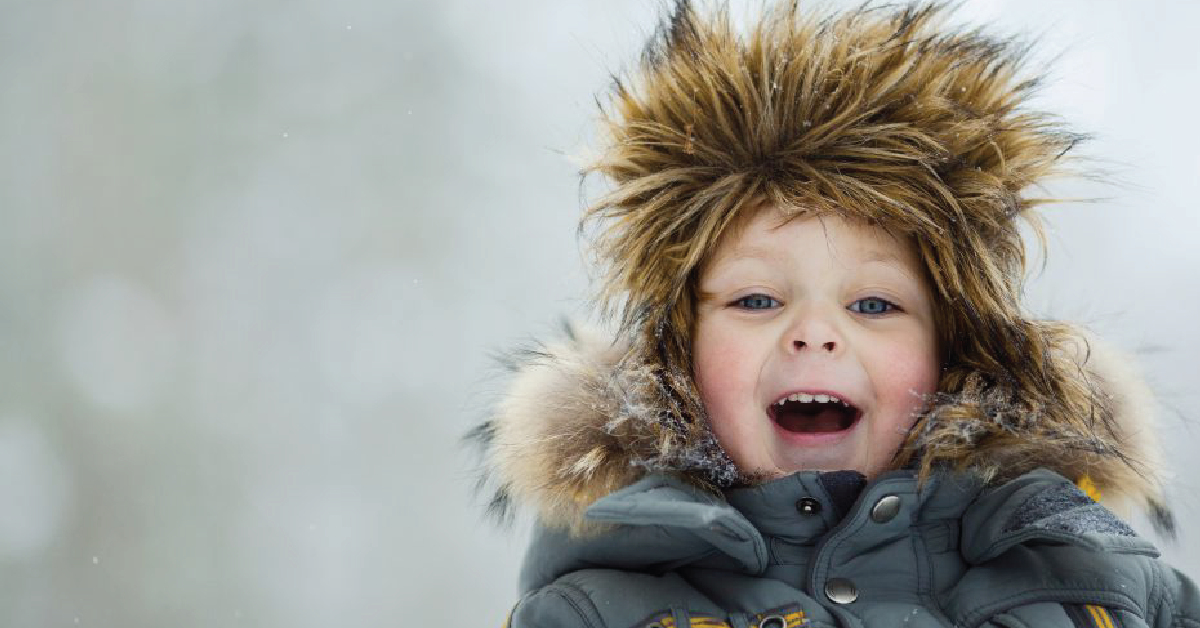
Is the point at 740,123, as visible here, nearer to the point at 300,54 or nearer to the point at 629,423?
the point at 629,423

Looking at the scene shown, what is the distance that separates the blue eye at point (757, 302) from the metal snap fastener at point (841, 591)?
0.33 metres

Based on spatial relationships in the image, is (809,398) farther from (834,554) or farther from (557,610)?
(557,610)

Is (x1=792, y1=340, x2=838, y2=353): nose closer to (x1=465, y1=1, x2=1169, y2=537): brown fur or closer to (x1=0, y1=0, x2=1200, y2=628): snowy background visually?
(x1=465, y1=1, x2=1169, y2=537): brown fur

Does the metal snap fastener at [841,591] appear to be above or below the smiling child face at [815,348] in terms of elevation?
below

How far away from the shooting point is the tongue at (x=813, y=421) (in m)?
1.46

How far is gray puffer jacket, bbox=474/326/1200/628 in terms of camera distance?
4.33ft

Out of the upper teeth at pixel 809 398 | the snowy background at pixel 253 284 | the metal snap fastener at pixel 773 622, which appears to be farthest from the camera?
the snowy background at pixel 253 284

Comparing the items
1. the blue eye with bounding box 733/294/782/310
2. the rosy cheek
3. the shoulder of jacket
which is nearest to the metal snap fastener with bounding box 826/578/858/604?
the shoulder of jacket

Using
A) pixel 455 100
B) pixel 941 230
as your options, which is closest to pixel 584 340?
pixel 941 230

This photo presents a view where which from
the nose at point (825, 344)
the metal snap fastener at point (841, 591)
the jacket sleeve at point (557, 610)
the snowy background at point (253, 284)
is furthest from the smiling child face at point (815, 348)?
the snowy background at point (253, 284)

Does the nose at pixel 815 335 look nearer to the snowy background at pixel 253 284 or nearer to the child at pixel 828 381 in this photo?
the child at pixel 828 381

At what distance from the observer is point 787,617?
1.32 metres

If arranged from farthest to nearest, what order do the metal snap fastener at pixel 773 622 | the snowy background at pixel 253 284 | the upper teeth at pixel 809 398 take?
the snowy background at pixel 253 284, the upper teeth at pixel 809 398, the metal snap fastener at pixel 773 622

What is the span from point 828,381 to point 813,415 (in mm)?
88
